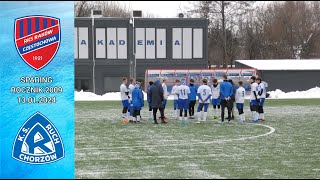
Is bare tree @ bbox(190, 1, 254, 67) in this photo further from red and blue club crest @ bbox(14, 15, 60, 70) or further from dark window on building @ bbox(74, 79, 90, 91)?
red and blue club crest @ bbox(14, 15, 60, 70)

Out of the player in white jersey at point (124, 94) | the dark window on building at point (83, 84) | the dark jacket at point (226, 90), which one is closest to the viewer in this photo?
the dark jacket at point (226, 90)

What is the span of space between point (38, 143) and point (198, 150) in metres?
6.51

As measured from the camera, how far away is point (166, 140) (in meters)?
16.1

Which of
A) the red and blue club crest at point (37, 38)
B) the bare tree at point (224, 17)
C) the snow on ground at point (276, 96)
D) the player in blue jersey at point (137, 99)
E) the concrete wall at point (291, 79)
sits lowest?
the snow on ground at point (276, 96)

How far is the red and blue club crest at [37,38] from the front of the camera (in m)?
7.78

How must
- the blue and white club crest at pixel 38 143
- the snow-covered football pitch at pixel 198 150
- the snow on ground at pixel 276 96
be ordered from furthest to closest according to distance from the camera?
the snow on ground at pixel 276 96 → the snow-covered football pitch at pixel 198 150 → the blue and white club crest at pixel 38 143

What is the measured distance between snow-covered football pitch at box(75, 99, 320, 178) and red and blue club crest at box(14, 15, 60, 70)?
3.20 m

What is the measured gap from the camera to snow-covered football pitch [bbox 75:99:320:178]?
10.9 meters

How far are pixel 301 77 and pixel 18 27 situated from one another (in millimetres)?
43507

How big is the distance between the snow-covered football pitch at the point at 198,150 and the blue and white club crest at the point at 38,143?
7.99 feet

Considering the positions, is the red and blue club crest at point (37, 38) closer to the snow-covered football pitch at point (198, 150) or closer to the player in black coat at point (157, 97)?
the snow-covered football pitch at point (198, 150)

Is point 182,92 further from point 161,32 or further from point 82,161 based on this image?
point 161,32

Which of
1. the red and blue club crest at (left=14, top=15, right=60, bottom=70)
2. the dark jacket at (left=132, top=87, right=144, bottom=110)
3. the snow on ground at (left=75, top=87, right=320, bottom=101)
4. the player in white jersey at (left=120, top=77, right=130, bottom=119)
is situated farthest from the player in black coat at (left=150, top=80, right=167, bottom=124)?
the snow on ground at (left=75, top=87, right=320, bottom=101)

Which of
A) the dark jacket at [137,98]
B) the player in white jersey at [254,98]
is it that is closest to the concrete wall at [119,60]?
the dark jacket at [137,98]
